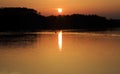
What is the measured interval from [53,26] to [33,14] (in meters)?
8.53

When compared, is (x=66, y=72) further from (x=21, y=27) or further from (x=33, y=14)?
(x=33, y=14)

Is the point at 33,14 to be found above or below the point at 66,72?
above

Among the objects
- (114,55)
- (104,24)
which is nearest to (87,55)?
(114,55)

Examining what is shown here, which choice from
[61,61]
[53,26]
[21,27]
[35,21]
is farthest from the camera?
[53,26]

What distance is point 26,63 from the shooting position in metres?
14.7

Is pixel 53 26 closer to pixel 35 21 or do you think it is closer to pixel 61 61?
pixel 35 21

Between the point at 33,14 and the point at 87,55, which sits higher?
the point at 33,14

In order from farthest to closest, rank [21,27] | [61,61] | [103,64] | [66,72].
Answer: [21,27] < [61,61] < [103,64] < [66,72]

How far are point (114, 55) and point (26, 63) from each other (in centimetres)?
468

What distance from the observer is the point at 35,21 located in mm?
86062

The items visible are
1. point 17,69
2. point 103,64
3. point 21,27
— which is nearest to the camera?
point 17,69

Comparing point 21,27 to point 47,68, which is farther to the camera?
point 21,27

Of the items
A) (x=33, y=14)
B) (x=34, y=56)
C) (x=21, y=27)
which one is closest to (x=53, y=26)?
(x=33, y=14)

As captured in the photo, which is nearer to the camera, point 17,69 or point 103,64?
point 17,69
